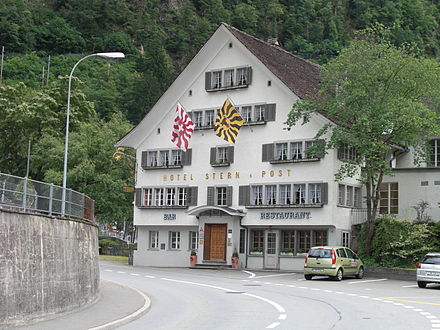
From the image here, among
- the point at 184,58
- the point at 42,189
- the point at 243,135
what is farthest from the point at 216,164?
the point at 184,58

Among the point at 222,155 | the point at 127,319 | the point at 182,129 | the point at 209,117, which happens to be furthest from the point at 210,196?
the point at 127,319

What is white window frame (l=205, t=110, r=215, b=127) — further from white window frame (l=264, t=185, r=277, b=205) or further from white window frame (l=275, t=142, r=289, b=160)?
white window frame (l=264, t=185, r=277, b=205)

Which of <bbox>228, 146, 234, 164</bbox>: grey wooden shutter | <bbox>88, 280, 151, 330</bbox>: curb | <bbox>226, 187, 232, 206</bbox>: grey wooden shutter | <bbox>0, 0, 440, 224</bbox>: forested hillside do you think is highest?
<bbox>0, 0, 440, 224</bbox>: forested hillside

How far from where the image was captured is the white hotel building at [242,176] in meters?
41.8

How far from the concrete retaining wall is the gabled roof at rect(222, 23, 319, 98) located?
24.9 m

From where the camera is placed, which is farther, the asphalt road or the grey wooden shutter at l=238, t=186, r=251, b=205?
the grey wooden shutter at l=238, t=186, r=251, b=205

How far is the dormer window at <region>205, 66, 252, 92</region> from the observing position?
4500 centimetres

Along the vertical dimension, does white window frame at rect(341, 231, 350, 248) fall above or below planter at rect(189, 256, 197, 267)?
above

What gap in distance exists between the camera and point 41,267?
54.6 feet

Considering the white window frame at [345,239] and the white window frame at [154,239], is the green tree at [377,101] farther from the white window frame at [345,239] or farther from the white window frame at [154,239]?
the white window frame at [154,239]

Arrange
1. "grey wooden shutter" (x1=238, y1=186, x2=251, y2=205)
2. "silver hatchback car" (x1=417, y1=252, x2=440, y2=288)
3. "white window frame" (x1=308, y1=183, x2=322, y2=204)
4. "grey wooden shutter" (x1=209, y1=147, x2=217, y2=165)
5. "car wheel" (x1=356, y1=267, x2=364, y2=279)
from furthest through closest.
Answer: "grey wooden shutter" (x1=209, y1=147, x2=217, y2=165), "grey wooden shutter" (x1=238, y1=186, x2=251, y2=205), "white window frame" (x1=308, y1=183, x2=322, y2=204), "car wheel" (x1=356, y1=267, x2=364, y2=279), "silver hatchback car" (x1=417, y1=252, x2=440, y2=288)

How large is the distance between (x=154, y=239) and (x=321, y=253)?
18054 mm

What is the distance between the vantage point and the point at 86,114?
61531 millimetres

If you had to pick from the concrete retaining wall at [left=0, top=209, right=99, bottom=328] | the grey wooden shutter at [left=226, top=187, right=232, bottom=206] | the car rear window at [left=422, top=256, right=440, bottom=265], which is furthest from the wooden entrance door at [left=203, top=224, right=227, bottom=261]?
the concrete retaining wall at [left=0, top=209, right=99, bottom=328]
